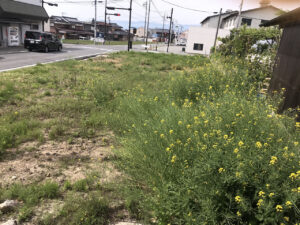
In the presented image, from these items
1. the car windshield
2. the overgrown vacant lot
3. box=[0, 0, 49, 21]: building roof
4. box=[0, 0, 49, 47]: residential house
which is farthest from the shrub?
box=[0, 0, 49, 47]: residential house

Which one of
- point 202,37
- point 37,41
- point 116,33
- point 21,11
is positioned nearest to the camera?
point 37,41

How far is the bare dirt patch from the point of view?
357cm

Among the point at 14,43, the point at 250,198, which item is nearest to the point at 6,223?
the point at 250,198

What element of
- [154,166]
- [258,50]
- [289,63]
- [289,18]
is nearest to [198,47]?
[258,50]

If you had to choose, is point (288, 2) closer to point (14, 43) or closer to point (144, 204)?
point (144, 204)

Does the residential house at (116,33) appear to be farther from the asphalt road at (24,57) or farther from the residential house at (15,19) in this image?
the asphalt road at (24,57)

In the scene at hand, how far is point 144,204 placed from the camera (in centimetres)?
285

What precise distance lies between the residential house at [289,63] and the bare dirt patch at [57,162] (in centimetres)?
442

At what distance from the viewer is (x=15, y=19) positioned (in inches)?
909

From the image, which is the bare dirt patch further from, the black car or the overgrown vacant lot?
the black car

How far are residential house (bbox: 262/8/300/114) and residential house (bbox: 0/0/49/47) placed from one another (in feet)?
73.6

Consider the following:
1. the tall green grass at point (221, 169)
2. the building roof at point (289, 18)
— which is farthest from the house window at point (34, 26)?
the tall green grass at point (221, 169)

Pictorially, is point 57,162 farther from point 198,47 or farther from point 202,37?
point 202,37

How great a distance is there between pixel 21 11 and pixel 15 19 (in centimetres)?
100
